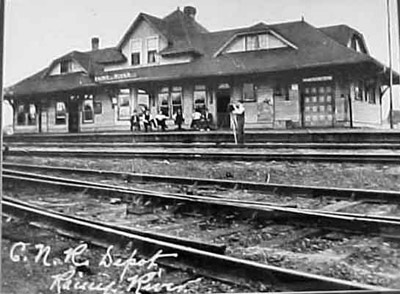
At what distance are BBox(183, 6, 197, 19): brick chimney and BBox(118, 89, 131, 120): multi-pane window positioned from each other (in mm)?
288

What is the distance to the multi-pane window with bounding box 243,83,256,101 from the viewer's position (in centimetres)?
134

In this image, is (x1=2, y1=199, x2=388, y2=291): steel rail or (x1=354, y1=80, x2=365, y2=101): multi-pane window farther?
(x1=354, y1=80, x2=365, y2=101): multi-pane window

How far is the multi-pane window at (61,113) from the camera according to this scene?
1.37 m

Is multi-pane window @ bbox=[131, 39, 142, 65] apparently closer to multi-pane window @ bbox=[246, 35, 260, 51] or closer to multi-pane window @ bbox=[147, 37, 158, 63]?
multi-pane window @ bbox=[147, 37, 158, 63]

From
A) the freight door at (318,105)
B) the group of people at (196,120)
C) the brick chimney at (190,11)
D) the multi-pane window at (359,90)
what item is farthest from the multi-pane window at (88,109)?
the multi-pane window at (359,90)

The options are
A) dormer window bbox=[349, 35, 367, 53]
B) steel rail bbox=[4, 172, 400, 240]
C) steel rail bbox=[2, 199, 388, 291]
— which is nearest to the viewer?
steel rail bbox=[2, 199, 388, 291]

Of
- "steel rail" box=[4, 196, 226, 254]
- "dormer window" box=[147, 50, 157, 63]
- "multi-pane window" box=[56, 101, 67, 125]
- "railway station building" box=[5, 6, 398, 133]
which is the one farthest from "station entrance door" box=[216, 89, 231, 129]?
"multi-pane window" box=[56, 101, 67, 125]

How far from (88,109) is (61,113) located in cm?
9

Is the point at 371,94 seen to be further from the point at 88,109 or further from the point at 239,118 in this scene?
the point at 88,109

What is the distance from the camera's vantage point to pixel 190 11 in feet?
4.32

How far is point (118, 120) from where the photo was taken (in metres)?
1.34

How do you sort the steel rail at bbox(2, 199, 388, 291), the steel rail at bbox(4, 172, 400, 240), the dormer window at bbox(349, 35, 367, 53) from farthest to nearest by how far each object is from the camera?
the dormer window at bbox(349, 35, 367, 53) < the steel rail at bbox(4, 172, 400, 240) < the steel rail at bbox(2, 199, 388, 291)

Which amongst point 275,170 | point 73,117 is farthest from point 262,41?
point 73,117

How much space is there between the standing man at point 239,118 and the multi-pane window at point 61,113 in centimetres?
52
